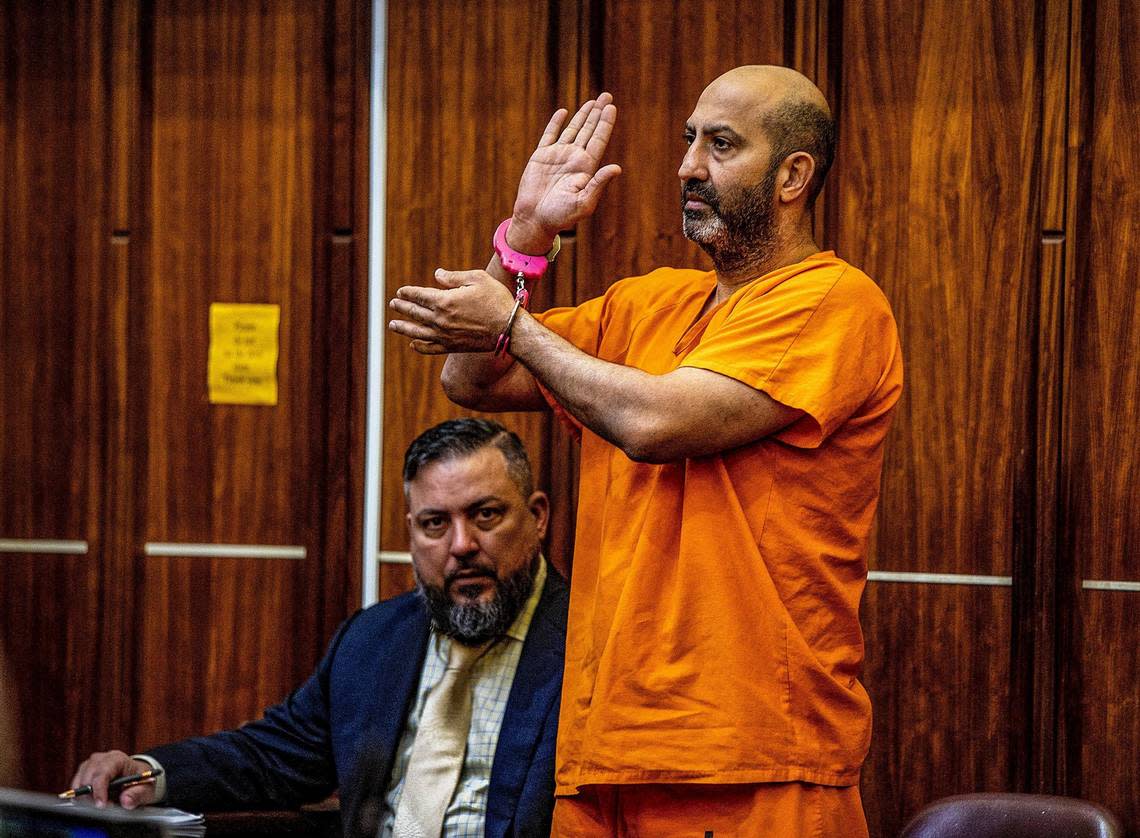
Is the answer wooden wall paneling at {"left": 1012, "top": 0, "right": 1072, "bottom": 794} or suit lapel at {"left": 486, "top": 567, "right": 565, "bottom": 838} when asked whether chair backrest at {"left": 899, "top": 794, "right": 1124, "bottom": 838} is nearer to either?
suit lapel at {"left": 486, "top": 567, "right": 565, "bottom": 838}

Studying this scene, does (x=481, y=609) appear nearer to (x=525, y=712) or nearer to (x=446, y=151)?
(x=525, y=712)

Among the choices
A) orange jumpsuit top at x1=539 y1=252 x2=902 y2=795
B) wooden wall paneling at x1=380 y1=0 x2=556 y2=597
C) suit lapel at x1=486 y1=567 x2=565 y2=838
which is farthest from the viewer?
wooden wall paneling at x1=380 y1=0 x2=556 y2=597

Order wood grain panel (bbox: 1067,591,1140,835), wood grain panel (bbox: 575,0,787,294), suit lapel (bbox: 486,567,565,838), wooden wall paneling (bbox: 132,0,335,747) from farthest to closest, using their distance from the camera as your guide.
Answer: wooden wall paneling (bbox: 132,0,335,747) → wood grain panel (bbox: 575,0,787,294) → wood grain panel (bbox: 1067,591,1140,835) → suit lapel (bbox: 486,567,565,838)

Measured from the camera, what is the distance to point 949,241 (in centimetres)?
310

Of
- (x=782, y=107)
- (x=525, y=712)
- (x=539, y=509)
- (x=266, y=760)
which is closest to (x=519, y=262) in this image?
(x=782, y=107)

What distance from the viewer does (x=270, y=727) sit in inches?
105

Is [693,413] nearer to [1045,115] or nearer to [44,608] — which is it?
[1045,115]

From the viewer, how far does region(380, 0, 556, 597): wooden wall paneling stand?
10.9 ft

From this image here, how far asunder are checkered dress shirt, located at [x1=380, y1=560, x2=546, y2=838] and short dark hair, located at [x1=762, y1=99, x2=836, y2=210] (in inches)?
37.6

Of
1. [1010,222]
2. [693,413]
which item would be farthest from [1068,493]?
[693,413]

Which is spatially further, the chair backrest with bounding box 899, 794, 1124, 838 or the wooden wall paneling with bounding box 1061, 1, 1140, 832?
the wooden wall paneling with bounding box 1061, 1, 1140, 832

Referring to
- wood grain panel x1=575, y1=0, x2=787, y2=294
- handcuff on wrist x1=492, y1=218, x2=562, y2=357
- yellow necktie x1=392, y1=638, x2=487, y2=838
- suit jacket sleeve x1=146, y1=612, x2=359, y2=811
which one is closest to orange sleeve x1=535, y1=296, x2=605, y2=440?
handcuff on wrist x1=492, y1=218, x2=562, y2=357

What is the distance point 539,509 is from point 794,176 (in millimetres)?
907

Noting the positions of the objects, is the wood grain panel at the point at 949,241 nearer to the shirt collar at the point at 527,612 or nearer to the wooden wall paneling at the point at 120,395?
the shirt collar at the point at 527,612
